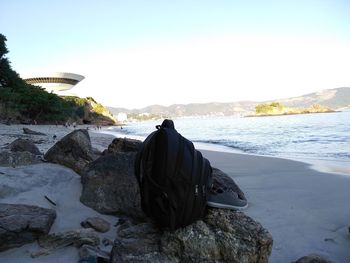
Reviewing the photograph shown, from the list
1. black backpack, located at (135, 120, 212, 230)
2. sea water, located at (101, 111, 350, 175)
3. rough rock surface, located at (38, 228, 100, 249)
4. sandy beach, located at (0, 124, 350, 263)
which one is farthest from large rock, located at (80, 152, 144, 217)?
sea water, located at (101, 111, 350, 175)

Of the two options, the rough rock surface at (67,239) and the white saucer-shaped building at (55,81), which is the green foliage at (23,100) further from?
the white saucer-shaped building at (55,81)

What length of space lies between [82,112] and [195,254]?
73383 millimetres

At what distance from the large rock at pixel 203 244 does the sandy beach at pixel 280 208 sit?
2.20 ft

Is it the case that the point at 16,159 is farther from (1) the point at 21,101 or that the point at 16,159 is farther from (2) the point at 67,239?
(1) the point at 21,101

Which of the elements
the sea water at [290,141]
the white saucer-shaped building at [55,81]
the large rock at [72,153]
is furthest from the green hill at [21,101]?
the white saucer-shaped building at [55,81]

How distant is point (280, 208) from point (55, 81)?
108666mm

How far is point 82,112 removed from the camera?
237ft

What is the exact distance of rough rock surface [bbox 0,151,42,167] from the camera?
199 inches

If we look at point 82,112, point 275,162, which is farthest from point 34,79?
point 275,162

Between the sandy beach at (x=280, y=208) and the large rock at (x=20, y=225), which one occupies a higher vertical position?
the large rock at (x=20, y=225)

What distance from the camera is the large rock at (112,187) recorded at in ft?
12.3

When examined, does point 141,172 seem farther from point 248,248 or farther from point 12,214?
point 12,214

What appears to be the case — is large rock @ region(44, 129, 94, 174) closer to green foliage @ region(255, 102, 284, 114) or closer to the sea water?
the sea water

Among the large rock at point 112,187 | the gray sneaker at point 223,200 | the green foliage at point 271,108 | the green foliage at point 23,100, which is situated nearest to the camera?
the gray sneaker at point 223,200
